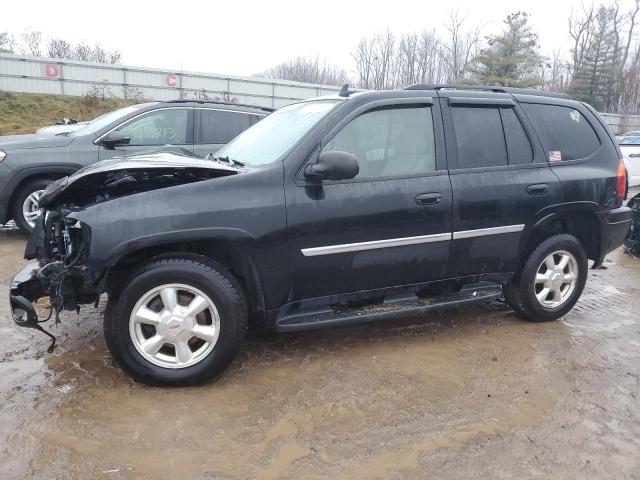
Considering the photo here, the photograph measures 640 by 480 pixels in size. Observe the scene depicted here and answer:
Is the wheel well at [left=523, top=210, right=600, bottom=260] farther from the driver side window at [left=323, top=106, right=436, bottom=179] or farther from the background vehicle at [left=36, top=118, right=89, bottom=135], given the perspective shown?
the background vehicle at [left=36, top=118, right=89, bottom=135]

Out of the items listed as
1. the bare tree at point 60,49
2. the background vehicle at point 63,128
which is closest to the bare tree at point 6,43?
the bare tree at point 60,49

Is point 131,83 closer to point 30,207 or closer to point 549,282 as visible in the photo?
point 30,207

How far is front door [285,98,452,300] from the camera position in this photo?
3.45 metres

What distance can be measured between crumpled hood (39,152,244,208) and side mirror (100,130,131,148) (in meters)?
3.30

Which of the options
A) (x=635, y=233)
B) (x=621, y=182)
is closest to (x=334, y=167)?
(x=621, y=182)

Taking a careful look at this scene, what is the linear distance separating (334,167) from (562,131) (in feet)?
7.73

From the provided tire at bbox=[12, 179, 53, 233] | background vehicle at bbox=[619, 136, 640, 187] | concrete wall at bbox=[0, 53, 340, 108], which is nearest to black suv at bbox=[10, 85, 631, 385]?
tire at bbox=[12, 179, 53, 233]

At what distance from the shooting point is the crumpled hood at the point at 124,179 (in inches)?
129

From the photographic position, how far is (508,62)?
34.2 metres

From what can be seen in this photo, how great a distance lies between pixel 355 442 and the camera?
9.05 ft

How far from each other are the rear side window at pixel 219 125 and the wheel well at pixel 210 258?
417 centimetres

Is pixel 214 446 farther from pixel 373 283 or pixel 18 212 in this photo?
pixel 18 212

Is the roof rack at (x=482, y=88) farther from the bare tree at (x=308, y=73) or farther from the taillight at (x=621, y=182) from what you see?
the bare tree at (x=308, y=73)

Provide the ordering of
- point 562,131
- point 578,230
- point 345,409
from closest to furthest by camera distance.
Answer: point 345,409 < point 562,131 < point 578,230
